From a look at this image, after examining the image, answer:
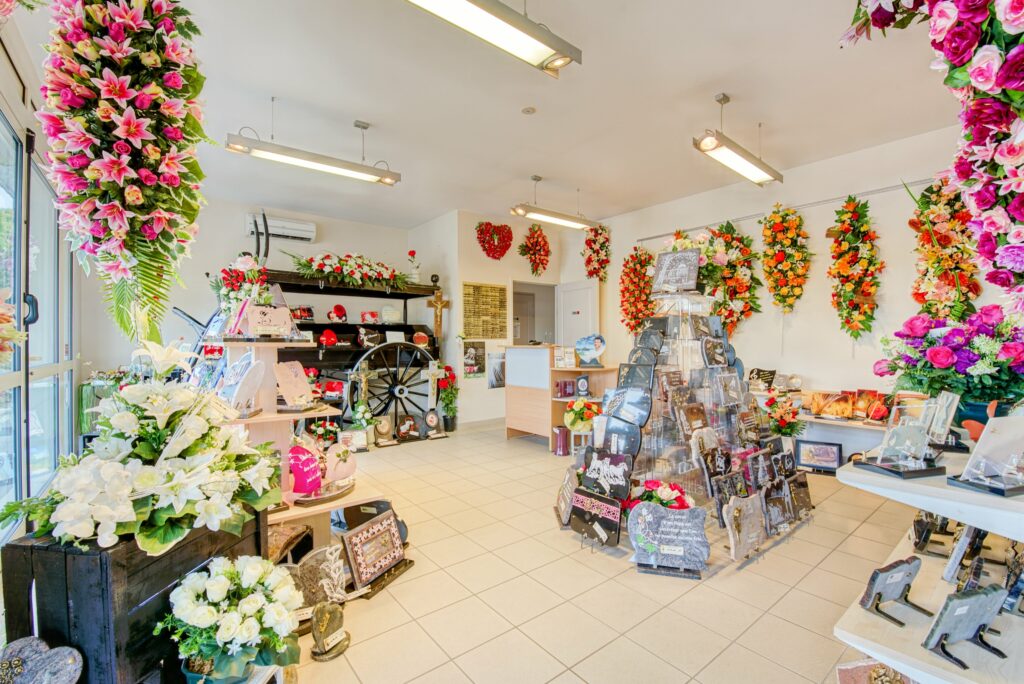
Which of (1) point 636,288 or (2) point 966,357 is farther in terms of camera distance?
(1) point 636,288

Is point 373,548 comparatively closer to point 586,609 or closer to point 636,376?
point 586,609

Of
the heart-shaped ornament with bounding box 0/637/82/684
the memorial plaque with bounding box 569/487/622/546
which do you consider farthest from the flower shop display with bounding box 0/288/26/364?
the memorial plaque with bounding box 569/487/622/546

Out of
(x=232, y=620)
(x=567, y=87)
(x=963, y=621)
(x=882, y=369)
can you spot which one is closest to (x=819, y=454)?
(x=882, y=369)

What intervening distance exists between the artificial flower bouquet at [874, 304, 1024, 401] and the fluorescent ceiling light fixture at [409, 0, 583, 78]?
6.69ft

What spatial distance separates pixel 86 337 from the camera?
5.28 m

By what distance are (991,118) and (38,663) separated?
216 centimetres

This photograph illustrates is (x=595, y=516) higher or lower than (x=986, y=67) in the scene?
lower

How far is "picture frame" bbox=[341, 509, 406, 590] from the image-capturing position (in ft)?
7.95

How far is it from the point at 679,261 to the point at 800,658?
251 cm

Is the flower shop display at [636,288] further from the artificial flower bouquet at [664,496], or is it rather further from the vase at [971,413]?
the vase at [971,413]

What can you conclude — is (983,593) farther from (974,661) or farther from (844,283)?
(844,283)

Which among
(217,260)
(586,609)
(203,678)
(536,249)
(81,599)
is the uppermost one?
(536,249)

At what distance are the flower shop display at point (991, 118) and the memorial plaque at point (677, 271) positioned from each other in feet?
7.79

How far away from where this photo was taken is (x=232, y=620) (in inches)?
41.2
